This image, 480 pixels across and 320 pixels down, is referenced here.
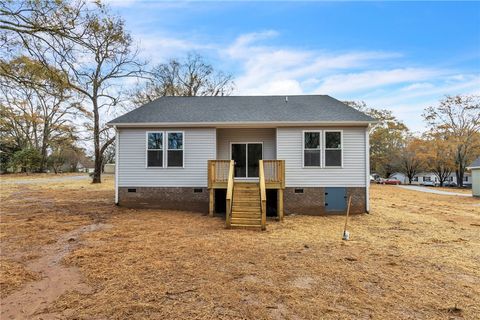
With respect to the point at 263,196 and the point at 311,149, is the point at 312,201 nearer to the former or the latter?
the point at 311,149

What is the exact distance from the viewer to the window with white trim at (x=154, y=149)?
11.9 m

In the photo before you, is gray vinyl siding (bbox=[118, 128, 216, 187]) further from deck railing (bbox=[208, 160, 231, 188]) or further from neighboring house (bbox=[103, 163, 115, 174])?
neighboring house (bbox=[103, 163, 115, 174])

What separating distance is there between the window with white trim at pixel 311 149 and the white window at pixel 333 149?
1.22 feet

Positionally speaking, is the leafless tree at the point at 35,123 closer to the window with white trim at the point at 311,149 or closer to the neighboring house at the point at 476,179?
the window with white trim at the point at 311,149

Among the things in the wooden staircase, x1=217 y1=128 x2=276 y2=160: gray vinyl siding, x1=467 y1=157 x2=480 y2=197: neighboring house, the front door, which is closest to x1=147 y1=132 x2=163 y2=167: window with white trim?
x1=217 y1=128 x2=276 y2=160: gray vinyl siding

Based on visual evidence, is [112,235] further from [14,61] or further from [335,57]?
[335,57]

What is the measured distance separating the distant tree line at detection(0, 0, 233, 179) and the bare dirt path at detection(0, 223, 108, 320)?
252 inches

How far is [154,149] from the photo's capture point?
11.9m

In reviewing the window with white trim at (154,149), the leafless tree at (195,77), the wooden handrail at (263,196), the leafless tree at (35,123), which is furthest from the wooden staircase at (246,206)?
the leafless tree at (35,123)

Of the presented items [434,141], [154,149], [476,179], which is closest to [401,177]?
[434,141]

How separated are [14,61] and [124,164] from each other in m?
5.14

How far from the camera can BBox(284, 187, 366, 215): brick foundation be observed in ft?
38.0

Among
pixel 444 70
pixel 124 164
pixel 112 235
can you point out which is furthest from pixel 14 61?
pixel 444 70

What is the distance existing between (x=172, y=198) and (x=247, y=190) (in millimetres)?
3469
